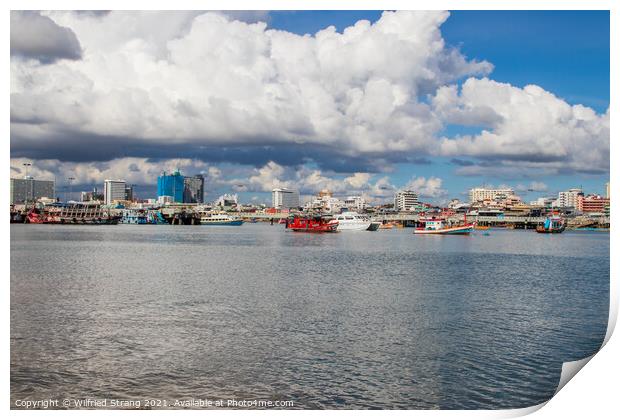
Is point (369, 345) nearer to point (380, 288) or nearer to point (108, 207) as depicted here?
point (380, 288)

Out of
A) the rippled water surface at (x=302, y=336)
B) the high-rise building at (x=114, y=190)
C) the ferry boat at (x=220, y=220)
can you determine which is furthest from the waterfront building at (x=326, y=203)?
the rippled water surface at (x=302, y=336)

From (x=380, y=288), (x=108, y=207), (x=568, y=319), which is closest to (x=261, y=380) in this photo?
(x=568, y=319)

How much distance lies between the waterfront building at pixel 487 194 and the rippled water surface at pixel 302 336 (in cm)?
3974

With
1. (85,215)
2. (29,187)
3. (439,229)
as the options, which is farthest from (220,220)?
(29,187)

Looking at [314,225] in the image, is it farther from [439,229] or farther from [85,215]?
[85,215]

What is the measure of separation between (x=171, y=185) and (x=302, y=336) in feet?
Result: 89.0

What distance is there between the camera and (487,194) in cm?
5472

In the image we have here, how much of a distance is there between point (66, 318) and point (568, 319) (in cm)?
821

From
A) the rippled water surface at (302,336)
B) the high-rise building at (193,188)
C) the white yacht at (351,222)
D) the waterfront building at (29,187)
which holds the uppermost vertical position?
the high-rise building at (193,188)

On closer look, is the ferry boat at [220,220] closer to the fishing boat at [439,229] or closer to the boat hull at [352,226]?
the boat hull at [352,226]

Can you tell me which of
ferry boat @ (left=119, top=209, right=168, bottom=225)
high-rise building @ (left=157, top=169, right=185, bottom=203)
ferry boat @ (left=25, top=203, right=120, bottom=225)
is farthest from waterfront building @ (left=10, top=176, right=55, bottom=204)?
ferry boat @ (left=119, top=209, right=168, bottom=225)

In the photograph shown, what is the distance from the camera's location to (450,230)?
48375 millimetres

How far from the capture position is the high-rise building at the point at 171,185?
97.5 feet

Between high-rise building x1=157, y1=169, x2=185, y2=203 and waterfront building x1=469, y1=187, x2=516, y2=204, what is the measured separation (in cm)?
2904
